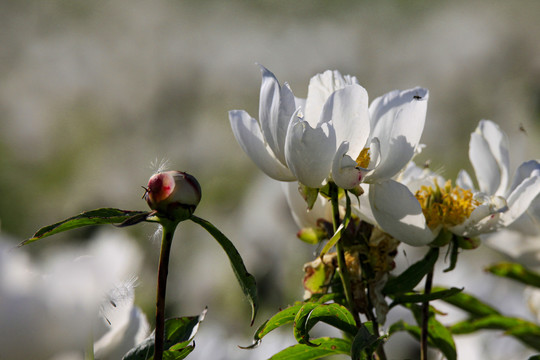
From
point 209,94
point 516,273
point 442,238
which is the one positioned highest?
point 442,238

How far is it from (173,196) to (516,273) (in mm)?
370

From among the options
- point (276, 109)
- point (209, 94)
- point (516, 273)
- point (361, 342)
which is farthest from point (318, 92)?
point (209, 94)

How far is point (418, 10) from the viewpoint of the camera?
410 centimetres

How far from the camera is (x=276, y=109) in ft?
1.20

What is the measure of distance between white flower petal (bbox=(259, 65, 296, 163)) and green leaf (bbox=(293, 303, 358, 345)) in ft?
0.26

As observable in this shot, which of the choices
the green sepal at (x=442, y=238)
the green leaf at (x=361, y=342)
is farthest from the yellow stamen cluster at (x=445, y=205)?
the green leaf at (x=361, y=342)

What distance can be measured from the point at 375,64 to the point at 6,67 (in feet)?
5.06

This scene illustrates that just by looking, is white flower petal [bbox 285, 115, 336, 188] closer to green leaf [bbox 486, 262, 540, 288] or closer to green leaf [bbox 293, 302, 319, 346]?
green leaf [bbox 293, 302, 319, 346]

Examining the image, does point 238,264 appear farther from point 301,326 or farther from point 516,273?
point 516,273

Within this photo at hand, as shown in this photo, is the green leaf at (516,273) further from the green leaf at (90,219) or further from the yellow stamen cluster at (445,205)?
the green leaf at (90,219)

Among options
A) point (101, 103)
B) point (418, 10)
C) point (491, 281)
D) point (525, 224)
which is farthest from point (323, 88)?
point (418, 10)

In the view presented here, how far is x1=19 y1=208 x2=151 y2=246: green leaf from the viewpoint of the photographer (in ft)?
1.01

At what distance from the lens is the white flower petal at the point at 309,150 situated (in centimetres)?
35

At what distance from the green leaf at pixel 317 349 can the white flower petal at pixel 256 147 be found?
9 cm
